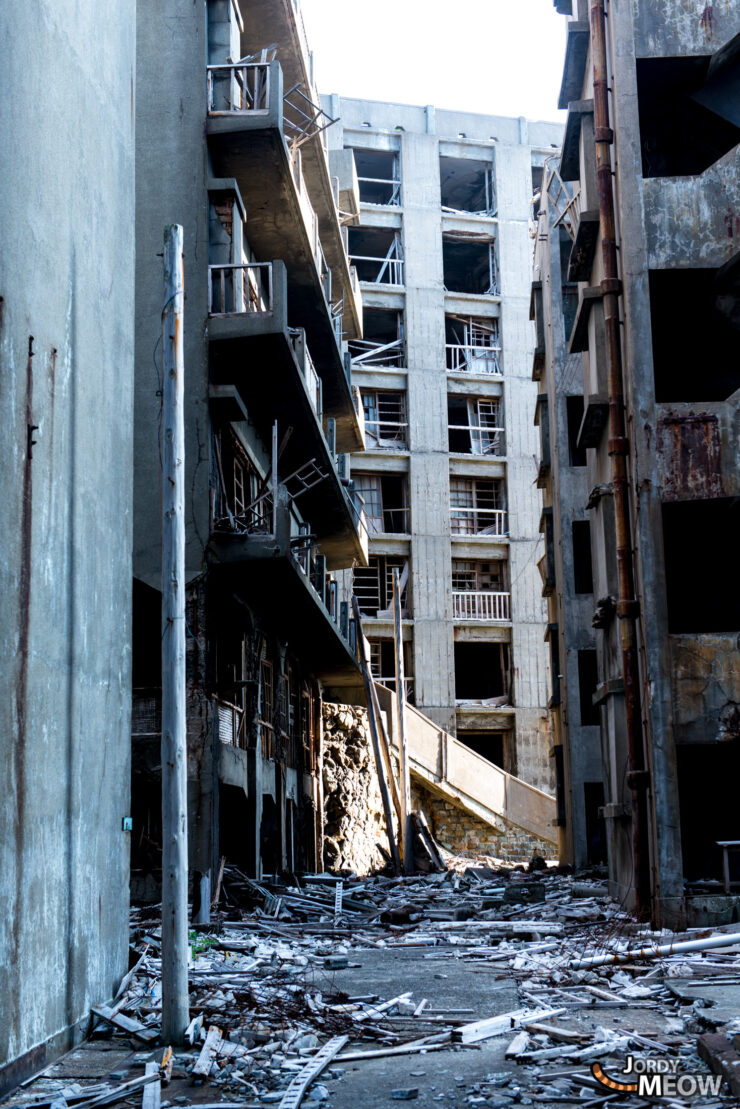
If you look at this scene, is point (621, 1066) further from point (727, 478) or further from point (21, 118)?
point (727, 478)

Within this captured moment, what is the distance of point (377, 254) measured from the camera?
52781mm

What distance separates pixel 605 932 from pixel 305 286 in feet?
53.9

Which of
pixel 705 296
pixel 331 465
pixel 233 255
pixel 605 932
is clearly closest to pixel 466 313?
pixel 331 465

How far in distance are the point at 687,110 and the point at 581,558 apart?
45.6 ft

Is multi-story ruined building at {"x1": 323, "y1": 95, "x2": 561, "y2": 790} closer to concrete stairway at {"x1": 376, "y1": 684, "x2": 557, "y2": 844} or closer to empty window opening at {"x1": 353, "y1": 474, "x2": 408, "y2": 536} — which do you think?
empty window opening at {"x1": 353, "y1": 474, "x2": 408, "y2": 536}

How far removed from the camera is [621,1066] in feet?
23.8

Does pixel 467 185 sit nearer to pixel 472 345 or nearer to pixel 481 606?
pixel 472 345

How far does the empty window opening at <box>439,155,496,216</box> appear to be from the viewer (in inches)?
2093

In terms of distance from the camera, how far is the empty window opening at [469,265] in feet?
172

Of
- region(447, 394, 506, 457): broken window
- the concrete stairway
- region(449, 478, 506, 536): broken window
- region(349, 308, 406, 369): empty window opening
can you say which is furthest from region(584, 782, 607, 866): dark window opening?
region(349, 308, 406, 369): empty window opening

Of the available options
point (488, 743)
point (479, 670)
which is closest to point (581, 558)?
point (488, 743)

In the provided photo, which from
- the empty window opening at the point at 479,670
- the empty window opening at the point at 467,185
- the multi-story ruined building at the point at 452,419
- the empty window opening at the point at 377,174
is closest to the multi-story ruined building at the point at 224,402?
the multi-story ruined building at the point at 452,419

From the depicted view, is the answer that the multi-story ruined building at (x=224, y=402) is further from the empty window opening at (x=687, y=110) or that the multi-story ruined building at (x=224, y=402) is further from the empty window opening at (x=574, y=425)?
the empty window opening at (x=574, y=425)

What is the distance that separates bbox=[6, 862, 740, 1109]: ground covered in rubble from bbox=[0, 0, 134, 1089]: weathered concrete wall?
28.2 inches
